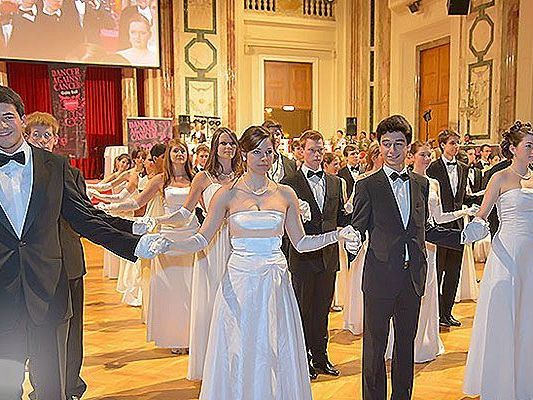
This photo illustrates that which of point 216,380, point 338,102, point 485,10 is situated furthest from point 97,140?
point 216,380

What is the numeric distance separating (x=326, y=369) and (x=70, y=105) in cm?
1051

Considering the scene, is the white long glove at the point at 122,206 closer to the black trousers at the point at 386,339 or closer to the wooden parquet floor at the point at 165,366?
the wooden parquet floor at the point at 165,366

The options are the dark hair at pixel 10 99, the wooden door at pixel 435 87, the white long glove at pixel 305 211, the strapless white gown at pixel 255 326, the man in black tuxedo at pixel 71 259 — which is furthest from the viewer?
the wooden door at pixel 435 87

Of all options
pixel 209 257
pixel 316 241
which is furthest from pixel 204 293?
pixel 316 241

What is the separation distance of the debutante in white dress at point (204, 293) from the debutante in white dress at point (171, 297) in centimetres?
57

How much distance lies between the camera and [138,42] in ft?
39.8

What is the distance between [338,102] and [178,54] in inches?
160

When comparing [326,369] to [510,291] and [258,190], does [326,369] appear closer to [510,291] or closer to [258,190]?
[510,291]

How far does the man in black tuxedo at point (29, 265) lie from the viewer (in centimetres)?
221

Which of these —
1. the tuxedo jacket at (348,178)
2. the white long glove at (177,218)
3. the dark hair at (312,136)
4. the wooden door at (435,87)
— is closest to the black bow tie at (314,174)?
the dark hair at (312,136)

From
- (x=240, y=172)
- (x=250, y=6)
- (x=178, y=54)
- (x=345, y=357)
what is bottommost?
(x=345, y=357)

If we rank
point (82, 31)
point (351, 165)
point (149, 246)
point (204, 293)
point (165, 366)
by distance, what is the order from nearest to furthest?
point (149, 246) < point (204, 293) < point (165, 366) < point (351, 165) < point (82, 31)

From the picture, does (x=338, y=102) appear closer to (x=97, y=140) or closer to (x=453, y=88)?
(x=453, y=88)

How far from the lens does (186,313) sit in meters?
4.52
